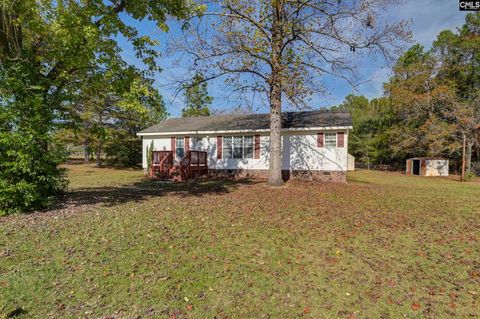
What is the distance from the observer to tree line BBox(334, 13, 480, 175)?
23.2m

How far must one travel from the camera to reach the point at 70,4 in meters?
7.29

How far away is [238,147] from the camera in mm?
A: 16750

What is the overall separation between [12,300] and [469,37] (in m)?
36.5

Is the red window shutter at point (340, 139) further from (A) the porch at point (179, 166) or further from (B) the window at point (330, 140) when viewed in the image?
(A) the porch at point (179, 166)

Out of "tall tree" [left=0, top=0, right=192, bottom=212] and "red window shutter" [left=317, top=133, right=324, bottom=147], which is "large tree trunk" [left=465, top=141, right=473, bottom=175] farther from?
"tall tree" [left=0, top=0, right=192, bottom=212]

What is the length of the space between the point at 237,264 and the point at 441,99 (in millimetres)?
28991

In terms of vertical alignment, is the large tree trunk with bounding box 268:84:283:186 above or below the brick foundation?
above

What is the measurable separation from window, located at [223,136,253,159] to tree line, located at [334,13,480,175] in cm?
1847

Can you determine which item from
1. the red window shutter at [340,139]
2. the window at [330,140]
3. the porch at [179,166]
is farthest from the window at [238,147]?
the red window shutter at [340,139]

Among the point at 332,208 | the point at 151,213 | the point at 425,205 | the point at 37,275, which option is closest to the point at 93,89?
the point at 151,213

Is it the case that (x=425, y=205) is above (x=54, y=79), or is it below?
below

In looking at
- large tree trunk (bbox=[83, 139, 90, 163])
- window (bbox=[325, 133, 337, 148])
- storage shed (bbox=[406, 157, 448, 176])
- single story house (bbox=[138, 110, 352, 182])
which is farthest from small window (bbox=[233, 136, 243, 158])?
large tree trunk (bbox=[83, 139, 90, 163])

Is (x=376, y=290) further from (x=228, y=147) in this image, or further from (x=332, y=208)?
(x=228, y=147)

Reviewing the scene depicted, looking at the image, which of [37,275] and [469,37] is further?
[469,37]
